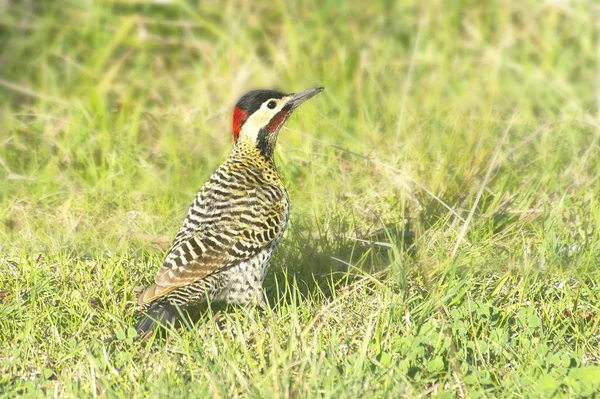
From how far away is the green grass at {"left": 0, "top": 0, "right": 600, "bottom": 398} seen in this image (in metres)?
4.34

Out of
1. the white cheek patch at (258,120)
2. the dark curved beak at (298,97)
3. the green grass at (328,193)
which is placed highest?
the dark curved beak at (298,97)

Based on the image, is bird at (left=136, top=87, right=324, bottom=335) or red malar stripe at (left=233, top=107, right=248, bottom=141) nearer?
bird at (left=136, top=87, right=324, bottom=335)

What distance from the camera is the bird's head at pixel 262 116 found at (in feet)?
17.2

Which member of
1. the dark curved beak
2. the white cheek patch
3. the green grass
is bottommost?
the green grass

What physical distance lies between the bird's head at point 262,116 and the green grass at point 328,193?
0.59ft

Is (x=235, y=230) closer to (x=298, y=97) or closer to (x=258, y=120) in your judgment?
(x=258, y=120)

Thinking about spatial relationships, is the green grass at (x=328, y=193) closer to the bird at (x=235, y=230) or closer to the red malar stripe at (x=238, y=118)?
the bird at (x=235, y=230)

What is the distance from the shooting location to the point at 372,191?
5895 mm

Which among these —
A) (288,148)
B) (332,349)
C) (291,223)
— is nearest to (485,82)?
(288,148)

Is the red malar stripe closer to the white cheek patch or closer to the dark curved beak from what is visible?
the white cheek patch

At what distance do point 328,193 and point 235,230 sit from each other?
1178 mm

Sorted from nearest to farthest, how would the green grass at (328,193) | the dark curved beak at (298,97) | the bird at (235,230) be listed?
the green grass at (328,193) < the bird at (235,230) < the dark curved beak at (298,97)

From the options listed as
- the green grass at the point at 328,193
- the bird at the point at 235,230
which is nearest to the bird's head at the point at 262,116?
the bird at the point at 235,230

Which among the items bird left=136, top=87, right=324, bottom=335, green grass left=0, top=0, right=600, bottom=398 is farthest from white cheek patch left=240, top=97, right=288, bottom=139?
green grass left=0, top=0, right=600, bottom=398
